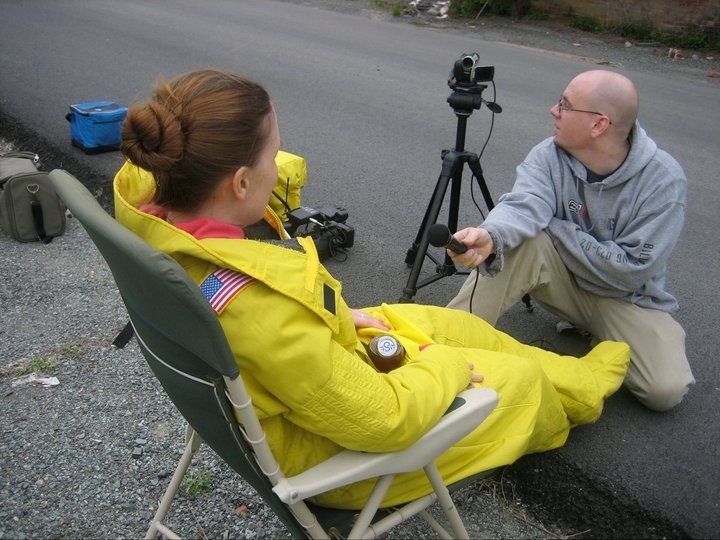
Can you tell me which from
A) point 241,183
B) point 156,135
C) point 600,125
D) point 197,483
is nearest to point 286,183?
point 600,125

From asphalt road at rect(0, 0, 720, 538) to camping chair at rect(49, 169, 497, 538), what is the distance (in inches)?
38.8

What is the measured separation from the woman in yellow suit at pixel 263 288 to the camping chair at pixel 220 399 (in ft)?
0.16

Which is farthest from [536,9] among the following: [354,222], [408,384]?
[408,384]

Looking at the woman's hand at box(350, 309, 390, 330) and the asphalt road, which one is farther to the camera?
the asphalt road

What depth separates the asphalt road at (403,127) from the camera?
2.55 metres

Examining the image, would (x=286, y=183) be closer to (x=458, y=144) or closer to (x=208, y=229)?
(x=458, y=144)

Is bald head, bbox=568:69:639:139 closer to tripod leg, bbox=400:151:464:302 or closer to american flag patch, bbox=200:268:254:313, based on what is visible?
tripod leg, bbox=400:151:464:302

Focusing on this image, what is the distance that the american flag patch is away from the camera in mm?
1498

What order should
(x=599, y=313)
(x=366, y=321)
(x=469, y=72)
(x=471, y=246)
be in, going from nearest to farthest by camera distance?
(x=366, y=321) → (x=471, y=246) → (x=599, y=313) → (x=469, y=72)

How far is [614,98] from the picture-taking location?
2805mm

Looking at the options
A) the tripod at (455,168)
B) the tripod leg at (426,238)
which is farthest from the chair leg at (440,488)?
the tripod leg at (426,238)

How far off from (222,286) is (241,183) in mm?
298

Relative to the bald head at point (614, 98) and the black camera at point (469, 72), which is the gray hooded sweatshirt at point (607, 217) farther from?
the black camera at point (469, 72)

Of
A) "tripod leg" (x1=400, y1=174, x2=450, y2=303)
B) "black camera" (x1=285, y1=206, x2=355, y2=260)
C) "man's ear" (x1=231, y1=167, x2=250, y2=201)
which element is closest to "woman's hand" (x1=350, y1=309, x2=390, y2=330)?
"man's ear" (x1=231, y1=167, x2=250, y2=201)
